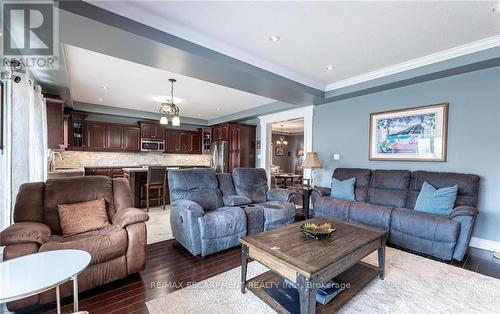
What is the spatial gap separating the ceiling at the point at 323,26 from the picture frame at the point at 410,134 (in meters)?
0.95

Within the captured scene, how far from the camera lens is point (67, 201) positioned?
7.75 feet

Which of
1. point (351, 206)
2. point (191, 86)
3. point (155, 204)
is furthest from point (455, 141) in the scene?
point (155, 204)

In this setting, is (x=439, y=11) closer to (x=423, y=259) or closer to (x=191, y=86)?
(x=423, y=259)

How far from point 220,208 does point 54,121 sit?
11.6 feet

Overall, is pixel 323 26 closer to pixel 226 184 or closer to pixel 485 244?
pixel 226 184

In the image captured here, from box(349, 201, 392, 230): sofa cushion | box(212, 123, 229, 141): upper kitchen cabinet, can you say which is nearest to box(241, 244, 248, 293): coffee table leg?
box(349, 201, 392, 230): sofa cushion

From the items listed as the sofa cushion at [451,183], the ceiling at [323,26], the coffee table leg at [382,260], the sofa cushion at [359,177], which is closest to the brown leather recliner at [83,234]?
the ceiling at [323,26]

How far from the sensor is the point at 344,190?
12.9 feet

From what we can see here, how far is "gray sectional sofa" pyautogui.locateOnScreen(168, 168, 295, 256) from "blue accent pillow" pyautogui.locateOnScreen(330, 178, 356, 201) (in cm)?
91

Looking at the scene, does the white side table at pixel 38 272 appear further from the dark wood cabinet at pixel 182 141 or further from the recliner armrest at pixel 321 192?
the dark wood cabinet at pixel 182 141

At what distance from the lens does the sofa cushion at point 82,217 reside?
2.19m

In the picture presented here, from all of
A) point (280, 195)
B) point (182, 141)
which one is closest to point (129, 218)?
point (280, 195)

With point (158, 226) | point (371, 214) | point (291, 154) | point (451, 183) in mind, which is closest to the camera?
point (451, 183)

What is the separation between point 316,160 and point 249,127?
111 inches
